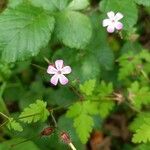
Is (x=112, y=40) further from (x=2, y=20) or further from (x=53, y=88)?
(x=2, y=20)

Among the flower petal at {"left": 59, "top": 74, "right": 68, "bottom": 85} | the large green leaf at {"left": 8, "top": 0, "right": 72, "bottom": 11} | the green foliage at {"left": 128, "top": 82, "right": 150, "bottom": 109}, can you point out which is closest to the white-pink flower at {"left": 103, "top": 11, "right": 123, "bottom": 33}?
the large green leaf at {"left": 8, "top": 0, "right": 72, "bottom": 11}

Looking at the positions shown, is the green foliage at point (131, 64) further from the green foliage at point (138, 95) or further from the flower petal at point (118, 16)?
the flower petal at point (118, 16)

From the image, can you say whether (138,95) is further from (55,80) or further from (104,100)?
(55,80)

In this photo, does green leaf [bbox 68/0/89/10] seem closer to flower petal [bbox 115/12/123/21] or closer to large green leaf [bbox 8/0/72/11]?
large green leaf [bbox 8/0/72/11]

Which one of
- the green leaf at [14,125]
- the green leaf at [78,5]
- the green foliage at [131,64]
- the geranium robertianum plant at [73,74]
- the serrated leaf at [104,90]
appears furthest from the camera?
the green foliage at [131,64]

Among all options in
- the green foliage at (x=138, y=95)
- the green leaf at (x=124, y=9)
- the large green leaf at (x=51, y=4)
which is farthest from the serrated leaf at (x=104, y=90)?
the large green leaf at (x=51, y=4)

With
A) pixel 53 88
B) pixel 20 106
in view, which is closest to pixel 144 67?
pixel 53 88
